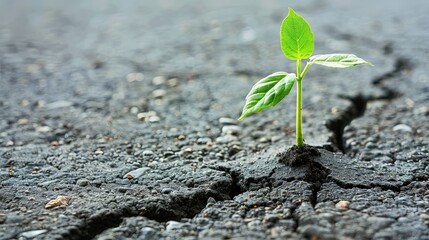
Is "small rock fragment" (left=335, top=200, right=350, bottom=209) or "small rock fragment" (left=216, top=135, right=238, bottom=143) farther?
"small rock fragment" (left=216, top=135, right=238, bottom=143)

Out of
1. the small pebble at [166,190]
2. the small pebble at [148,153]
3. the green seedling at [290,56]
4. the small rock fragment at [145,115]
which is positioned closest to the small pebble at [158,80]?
the small rock fragment at [145,115]

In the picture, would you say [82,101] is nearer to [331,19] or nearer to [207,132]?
[207,132]

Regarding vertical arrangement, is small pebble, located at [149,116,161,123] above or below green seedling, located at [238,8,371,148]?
below

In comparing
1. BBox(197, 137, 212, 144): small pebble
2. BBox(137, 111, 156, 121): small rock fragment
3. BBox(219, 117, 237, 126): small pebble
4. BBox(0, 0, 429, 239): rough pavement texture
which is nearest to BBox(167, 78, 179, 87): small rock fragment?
BBox(0, 0, 429, 239): rough pavement texture

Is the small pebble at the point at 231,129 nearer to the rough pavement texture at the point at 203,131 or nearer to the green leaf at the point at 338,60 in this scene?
the rough pavement texture at the point at 203,131

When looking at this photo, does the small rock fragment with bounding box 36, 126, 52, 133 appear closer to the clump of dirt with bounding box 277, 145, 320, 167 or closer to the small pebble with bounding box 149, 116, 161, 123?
the small pebble with bounding box 149, 116, 161, 123

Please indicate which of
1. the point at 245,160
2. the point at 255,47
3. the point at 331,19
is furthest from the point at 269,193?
the point at 331,19
